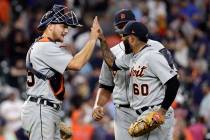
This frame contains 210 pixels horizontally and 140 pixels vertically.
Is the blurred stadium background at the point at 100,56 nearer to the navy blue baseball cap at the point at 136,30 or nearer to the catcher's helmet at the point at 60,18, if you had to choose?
the navy blue baseball cap at the point at 136,30

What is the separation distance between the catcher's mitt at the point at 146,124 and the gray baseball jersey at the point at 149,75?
9.1 inches

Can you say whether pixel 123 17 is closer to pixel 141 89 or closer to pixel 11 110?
pixel 141 89

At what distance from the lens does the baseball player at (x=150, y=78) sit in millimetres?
10000

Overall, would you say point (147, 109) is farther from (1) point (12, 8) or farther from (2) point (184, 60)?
(1) point (12, 8)

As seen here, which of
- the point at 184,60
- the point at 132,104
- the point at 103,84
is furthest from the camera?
the point at 184,60

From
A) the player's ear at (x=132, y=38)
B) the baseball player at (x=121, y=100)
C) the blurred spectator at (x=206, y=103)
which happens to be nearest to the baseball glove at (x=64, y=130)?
the baseball player at (x=121, y=100)

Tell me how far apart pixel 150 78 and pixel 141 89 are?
17cm

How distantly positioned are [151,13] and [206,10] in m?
1.49

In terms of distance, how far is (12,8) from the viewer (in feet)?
64.7

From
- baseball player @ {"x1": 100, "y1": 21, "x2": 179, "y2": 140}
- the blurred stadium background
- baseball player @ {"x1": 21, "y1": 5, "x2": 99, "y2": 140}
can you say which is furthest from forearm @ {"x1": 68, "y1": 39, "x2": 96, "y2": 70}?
the blurred stadium background

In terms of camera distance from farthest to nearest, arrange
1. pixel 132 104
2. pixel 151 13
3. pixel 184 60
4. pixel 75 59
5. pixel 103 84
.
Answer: pixel 151 13 < pixel 184 60 < pixel 103 84 < pixel 132 104 < pixel 75 59

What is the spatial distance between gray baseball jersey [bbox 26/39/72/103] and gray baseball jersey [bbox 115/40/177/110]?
2.96 ft

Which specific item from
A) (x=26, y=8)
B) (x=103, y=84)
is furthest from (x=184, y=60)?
(x=103, y=84)

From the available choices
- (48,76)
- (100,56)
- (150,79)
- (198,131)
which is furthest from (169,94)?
(100,56)
